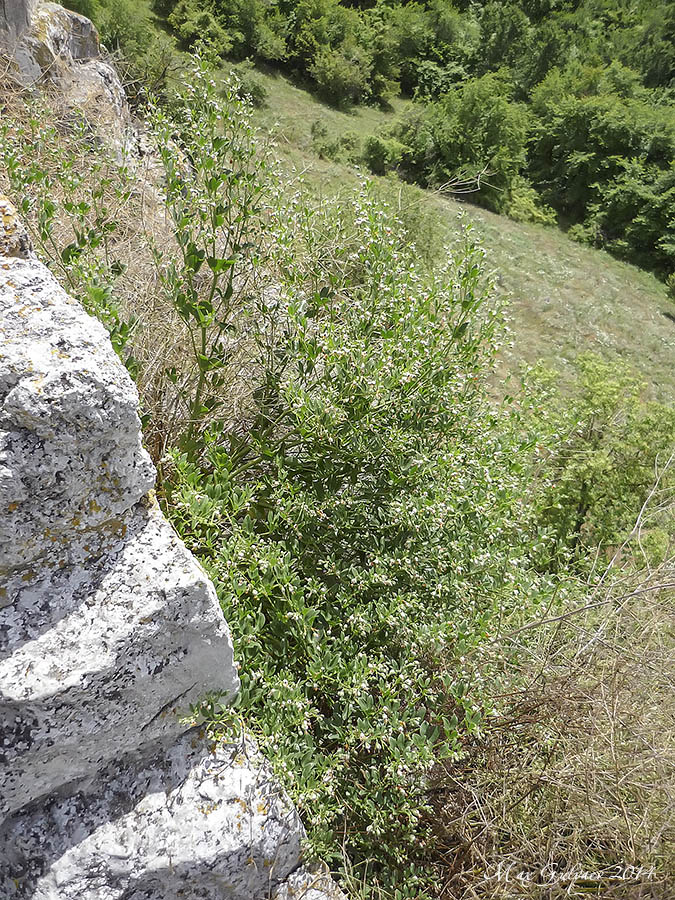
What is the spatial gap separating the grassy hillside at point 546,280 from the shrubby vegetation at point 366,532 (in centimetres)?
942

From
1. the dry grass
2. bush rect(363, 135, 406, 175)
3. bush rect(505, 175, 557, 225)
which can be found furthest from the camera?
bush rect(505, 175, 557, 225)

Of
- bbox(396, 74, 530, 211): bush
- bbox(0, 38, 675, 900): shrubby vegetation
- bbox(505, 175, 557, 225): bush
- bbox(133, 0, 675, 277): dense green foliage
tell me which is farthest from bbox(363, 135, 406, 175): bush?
bbox(0, 38, 675, 900): shrubby vegetation

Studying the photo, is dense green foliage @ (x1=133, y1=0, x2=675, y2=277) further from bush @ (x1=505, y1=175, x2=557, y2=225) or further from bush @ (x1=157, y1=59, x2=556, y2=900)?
bush @ (x1=157, y1=59, x2=556, y2=900)

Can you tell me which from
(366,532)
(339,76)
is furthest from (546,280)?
(366,532)

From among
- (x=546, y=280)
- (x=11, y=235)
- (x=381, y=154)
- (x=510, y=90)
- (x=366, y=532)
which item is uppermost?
(x=510, y=90)

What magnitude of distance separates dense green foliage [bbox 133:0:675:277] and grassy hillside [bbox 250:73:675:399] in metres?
1.57

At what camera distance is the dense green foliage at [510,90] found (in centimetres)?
2248

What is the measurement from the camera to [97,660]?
192 centimetres

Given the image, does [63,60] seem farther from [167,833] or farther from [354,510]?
[167,833]

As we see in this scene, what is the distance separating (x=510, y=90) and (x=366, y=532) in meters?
28.9

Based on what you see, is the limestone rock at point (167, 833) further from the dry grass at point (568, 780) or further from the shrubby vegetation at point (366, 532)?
the dry grass at point (568, 780)

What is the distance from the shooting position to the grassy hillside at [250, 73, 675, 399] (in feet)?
47.8

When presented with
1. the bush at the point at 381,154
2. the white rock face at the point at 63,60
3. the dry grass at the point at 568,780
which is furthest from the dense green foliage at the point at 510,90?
the dry grass at the point at 568,780

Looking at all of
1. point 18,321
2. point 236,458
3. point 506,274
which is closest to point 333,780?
point 236,458
